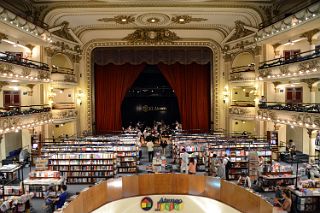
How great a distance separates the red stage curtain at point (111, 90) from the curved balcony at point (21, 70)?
5.22 metres

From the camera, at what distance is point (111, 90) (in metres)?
20.4

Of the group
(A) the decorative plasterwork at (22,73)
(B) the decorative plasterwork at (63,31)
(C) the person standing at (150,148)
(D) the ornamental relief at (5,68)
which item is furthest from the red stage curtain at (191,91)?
(D) the ornamental relief at (5,68)

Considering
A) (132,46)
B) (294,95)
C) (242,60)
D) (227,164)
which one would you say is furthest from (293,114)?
(132,46)

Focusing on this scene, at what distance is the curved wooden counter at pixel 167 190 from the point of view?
910 centimetres

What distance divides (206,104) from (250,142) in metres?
7.46

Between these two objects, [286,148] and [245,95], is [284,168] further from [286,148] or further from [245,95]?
[245,95]

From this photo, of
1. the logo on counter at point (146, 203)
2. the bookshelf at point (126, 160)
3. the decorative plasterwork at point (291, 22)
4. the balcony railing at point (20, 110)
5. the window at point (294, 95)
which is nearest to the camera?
the decorative plasterwork at point (291, 22)

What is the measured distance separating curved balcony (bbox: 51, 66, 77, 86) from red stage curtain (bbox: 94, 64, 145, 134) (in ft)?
7.65

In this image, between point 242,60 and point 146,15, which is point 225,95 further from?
point 146,15

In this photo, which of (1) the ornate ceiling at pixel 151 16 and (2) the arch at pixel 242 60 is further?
(2) the arch at pixel 242 60

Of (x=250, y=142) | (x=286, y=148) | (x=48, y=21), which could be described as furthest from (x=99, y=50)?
(x=286, y=148)

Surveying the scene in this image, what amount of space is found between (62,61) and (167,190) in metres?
12.1

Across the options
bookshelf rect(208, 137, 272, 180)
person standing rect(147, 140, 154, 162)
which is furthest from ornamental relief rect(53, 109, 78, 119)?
bookshelf rect(208, 137, 272, 180)

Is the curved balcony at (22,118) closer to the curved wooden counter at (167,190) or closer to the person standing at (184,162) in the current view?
the curved wooden counter at (167,190)
